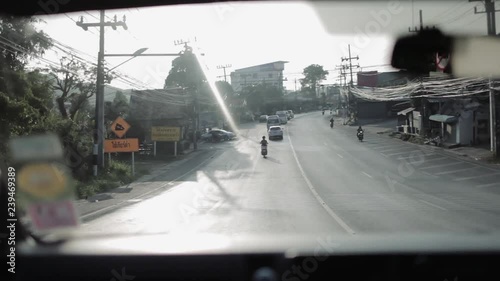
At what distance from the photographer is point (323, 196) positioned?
13.0 metres

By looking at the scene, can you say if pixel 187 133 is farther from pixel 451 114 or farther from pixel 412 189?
pixel 412 189

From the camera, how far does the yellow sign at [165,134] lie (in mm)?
35031

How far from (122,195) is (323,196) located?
7.11 m

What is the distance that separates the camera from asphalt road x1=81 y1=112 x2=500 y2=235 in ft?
23.5

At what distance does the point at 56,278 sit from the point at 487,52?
12122mm

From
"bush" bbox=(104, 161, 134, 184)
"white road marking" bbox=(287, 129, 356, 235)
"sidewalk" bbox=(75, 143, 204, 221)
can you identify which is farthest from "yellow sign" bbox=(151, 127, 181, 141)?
"white road marking" bbox=(287, 129, 356, 235)

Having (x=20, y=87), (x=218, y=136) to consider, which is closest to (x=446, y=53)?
(x=20, y=87)

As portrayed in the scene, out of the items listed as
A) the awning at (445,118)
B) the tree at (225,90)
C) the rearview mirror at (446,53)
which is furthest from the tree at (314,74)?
the rearview mirror at (446,53)

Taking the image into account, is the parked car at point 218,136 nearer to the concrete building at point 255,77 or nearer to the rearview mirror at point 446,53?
the concrete building at point 255,77

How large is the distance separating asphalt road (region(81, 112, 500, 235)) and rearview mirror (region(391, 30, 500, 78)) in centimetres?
313

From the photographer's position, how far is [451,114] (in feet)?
108

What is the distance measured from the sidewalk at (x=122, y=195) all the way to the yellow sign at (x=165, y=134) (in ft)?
15.4

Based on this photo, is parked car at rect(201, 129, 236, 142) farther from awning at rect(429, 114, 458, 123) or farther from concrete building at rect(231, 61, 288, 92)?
concrete building at rect(231, 61, 288, 92)

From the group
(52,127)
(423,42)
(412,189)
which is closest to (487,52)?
(423,42)
